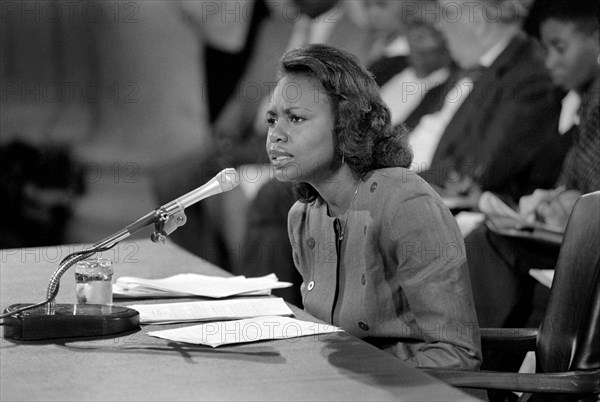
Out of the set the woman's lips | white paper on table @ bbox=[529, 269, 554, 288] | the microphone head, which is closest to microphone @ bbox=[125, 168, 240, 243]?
the microphone head

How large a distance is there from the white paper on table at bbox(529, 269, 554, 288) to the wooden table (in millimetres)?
2396

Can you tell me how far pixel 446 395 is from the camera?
147 centimetres

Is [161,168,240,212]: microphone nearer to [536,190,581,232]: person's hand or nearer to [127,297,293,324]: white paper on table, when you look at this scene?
[127,297,293,324]: white paper on table

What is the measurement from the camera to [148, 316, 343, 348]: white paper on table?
183cm

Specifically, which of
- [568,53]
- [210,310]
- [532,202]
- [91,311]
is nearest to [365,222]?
[210,310]

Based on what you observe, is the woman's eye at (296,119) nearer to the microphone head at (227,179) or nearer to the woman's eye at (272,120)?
the woman's eye at (272,120)

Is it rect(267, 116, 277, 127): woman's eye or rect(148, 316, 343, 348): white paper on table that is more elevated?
rect(267, 116, 277, 127): woman's eye

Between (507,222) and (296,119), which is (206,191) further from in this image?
(507,222)

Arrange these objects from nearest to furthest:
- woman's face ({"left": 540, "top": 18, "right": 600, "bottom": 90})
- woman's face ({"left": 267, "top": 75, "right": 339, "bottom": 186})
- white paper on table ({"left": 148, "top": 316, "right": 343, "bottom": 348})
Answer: white paper on table ({"left": 148, "top": 316, "right": 343, "bottom": 348}) < woman's face ({"left": 267, "top": 75, "right": 339, "bottom": 186}) < woman's face ({"left": 540, "top": 18, "right": 600, "bottom": 90})

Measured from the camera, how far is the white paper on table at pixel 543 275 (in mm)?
4059

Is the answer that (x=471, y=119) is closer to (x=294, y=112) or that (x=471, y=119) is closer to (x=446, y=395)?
(x=294, y=112)

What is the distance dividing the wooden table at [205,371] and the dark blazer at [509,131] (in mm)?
2584

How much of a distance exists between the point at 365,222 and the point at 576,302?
544mm

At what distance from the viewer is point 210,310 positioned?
2.15 meters
